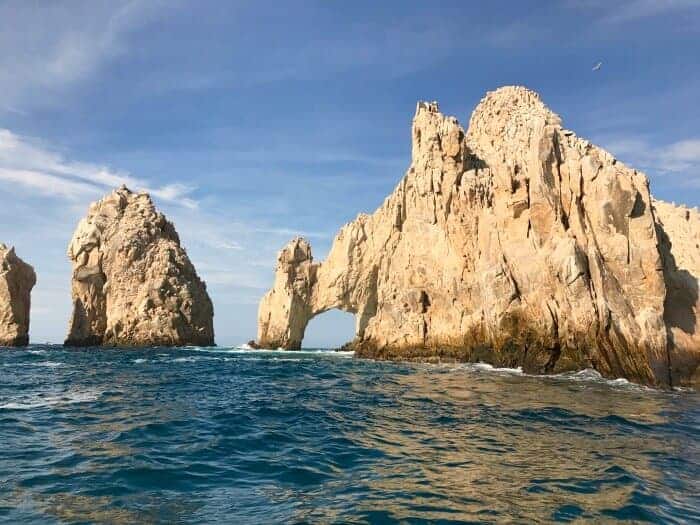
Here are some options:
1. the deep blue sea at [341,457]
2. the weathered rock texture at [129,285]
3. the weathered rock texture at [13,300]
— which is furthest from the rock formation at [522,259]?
the weathered rock texture at [13,300]

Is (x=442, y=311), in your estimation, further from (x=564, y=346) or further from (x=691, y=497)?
(x=691, y=497)

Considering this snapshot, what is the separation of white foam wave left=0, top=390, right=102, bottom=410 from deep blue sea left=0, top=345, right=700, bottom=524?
4.9 inches

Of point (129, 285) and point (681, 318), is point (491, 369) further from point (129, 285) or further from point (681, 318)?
point (129, 285)

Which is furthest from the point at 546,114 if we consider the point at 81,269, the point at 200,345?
the point at 81,269

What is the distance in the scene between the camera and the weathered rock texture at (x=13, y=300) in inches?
3226

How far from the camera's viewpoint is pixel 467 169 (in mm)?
56969

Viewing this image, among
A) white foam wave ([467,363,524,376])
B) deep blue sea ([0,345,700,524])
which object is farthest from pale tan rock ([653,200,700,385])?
deep blue sea ([0,345,700,524])

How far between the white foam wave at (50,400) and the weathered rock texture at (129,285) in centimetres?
5976

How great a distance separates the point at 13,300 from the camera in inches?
3270

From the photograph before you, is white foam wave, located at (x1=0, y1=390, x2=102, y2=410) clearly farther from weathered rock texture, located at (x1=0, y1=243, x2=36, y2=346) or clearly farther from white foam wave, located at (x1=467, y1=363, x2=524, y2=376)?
weathered rock texture, located at (x1=0, y1=243, x2=36, y2=346)

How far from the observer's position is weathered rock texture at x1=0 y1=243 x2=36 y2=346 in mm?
81938

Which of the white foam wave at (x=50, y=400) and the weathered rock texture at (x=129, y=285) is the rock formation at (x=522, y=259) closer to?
the white foam wave at (x=50, y=400)

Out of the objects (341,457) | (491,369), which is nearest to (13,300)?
(491,369)

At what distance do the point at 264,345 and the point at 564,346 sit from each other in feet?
152
